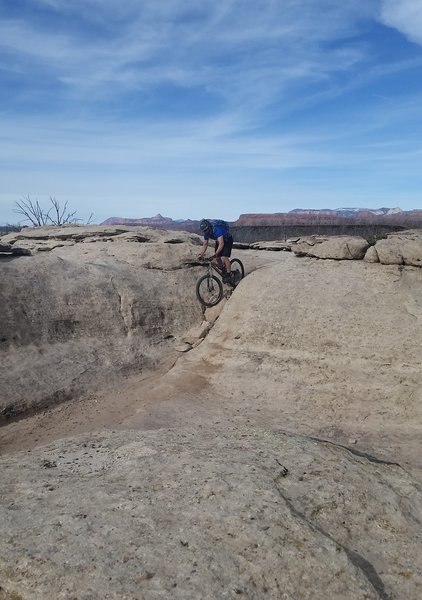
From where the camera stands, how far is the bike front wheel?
423 inches

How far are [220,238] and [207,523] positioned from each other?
25.7 feet

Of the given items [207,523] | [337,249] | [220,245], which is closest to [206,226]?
[220,245]

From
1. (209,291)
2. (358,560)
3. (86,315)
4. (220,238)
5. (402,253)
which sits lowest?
(358,560)

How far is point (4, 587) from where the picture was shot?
2.66 metres

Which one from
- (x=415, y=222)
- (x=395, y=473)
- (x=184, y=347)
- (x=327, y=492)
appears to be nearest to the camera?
(x=327, y=492)

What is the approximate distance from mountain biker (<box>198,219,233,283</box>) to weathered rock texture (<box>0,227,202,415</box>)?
2.73ft

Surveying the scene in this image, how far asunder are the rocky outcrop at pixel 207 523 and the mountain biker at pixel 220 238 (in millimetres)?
6259

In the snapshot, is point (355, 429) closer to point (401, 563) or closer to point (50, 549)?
point (401, 563)

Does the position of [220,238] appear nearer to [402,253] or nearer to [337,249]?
[337,249]

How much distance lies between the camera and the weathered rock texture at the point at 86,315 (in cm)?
791

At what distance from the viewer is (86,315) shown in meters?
9.30

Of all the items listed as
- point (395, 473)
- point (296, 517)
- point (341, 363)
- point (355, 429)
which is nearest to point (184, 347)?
point (341, 363)

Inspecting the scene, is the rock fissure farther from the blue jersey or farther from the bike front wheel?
the blue jersey

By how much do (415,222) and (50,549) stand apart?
34824 millimetres
